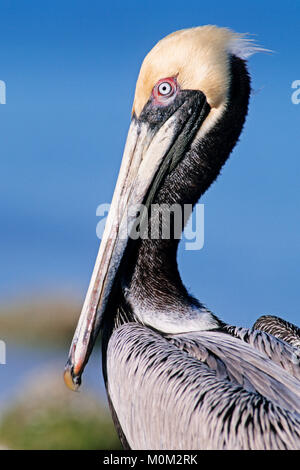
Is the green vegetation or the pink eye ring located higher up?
the pink eye ring

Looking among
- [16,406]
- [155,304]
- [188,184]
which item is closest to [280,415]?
[155,304]

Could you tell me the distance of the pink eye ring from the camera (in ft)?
17.2

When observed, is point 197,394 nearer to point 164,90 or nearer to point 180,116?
point 180,116

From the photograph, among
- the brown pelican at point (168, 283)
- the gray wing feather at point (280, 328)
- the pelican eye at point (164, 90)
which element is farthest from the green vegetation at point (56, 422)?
the pelican eye at point (164, 90)

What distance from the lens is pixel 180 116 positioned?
527cm

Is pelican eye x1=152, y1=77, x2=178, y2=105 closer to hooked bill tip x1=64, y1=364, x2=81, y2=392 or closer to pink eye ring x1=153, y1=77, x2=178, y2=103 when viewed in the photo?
pink eye ring x1=153, y1=77, x2=178, y2=103

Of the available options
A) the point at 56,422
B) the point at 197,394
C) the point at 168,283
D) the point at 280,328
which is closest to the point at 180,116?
the point at 168,283

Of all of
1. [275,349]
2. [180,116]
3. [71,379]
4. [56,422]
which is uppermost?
[180,116]

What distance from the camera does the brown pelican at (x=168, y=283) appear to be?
440 centimetres

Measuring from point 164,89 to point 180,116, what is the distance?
20 cm

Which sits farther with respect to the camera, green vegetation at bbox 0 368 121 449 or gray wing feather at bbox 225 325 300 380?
green vegetation at bbox 0 368 121 449

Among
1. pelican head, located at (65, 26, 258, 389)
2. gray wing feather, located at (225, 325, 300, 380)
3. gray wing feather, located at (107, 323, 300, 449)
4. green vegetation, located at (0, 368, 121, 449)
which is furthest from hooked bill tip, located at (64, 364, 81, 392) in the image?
green vegetation, located at (0, 368, 121, 449)

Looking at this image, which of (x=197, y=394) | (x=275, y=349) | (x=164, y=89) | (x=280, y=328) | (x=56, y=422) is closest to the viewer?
(x=197, y=394)

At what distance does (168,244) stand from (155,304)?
1.37 ft
